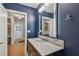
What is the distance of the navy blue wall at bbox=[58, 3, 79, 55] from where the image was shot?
1.36m

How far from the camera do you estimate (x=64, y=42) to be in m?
→ 1.67

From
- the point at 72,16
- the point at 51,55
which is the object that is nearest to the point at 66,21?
the point at 72,16

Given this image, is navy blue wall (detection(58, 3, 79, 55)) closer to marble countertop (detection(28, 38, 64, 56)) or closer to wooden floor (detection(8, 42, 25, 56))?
marble countertop (detection(28, 38, 64, 56))

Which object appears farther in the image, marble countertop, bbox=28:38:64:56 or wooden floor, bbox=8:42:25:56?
wooden floor, bbox=8:42:25:56

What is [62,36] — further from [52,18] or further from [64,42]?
[52,18]

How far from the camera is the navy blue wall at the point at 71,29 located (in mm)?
1355

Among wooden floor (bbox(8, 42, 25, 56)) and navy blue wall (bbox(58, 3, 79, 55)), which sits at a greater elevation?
navy blue wall (bbox(58, 3, 79, 55))

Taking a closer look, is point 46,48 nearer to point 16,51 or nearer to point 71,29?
point 71,29

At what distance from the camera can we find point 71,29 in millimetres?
1464

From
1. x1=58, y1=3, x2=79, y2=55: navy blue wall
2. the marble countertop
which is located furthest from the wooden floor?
x1=58, y1=3, x2=79, y2=55: navy blue wall

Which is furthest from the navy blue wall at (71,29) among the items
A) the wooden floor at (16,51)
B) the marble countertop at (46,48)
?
the wooden floor at (16,51)

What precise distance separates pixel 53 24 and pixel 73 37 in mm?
780

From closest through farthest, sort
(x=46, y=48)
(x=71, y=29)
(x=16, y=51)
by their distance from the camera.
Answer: (x=71, y=29) → (x=46, y=48) → (x=16, y=51)

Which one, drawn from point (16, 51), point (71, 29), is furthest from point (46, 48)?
point (16, 51)
